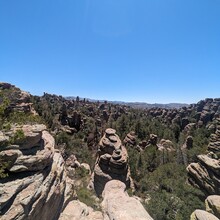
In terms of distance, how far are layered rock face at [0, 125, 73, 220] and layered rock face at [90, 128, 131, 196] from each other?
1687cm

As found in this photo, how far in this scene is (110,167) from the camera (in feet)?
105

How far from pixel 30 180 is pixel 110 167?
2119cm

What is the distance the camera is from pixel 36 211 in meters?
10.9

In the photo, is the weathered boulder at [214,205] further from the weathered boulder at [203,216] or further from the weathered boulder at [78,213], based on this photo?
the weathered boulder at [78,213]

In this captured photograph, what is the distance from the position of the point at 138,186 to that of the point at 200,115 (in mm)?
72654

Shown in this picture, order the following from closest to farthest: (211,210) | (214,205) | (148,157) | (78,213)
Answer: (78,213)
(214,205)
(211,210)
(148,157)

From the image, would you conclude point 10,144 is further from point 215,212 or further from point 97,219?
point 215,212

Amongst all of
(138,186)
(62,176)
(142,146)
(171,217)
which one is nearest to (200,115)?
(142,146)

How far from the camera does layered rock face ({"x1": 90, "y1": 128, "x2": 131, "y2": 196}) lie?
31578 millimetres

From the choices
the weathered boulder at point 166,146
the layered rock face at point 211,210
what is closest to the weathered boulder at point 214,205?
the layered rock face at point 211,210

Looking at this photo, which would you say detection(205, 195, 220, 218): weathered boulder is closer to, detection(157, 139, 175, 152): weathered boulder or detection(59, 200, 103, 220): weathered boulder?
detection(59, 200, 103, 220): weathered boulder

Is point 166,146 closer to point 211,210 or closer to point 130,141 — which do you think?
point 130,141

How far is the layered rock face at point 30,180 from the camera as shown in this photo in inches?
398

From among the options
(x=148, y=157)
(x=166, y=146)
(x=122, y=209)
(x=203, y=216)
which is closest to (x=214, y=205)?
(x=203, y=216)
